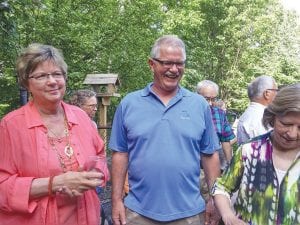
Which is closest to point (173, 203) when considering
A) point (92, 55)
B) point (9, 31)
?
point (9, 31)

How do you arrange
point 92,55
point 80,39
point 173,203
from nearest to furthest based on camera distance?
point 173,203 → point 80,39 → point 92,55

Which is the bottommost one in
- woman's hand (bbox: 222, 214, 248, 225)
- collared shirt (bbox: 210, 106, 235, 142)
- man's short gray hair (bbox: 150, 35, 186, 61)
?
collared shirt (bbox: 210, 106, 235, 142)

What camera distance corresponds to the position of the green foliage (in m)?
10.2

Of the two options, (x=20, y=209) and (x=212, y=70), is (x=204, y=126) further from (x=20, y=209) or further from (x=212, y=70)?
(x=212, y=70)

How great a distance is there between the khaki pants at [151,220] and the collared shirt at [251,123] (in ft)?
5.31

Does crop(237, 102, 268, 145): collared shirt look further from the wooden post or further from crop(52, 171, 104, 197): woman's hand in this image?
the wooden post

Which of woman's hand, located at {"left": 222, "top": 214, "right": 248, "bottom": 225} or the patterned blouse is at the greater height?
the patterned blouse

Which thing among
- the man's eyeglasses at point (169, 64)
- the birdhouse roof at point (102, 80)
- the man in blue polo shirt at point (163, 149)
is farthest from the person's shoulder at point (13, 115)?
the birdhouse roof at point (102, 80)

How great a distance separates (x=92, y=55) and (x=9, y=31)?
28.7ft

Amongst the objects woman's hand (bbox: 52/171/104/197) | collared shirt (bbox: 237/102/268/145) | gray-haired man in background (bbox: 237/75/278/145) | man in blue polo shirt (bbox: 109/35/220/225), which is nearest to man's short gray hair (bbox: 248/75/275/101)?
gray-haired man in background (bbox: 237/75/278/145)

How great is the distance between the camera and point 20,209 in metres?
2.16

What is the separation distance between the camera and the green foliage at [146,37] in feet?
33.4

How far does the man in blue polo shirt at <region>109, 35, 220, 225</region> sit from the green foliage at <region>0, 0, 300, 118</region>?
1865mm

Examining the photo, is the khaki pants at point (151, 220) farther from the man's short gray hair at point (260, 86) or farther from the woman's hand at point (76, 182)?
the man's short gray hair at point (260, 86)
